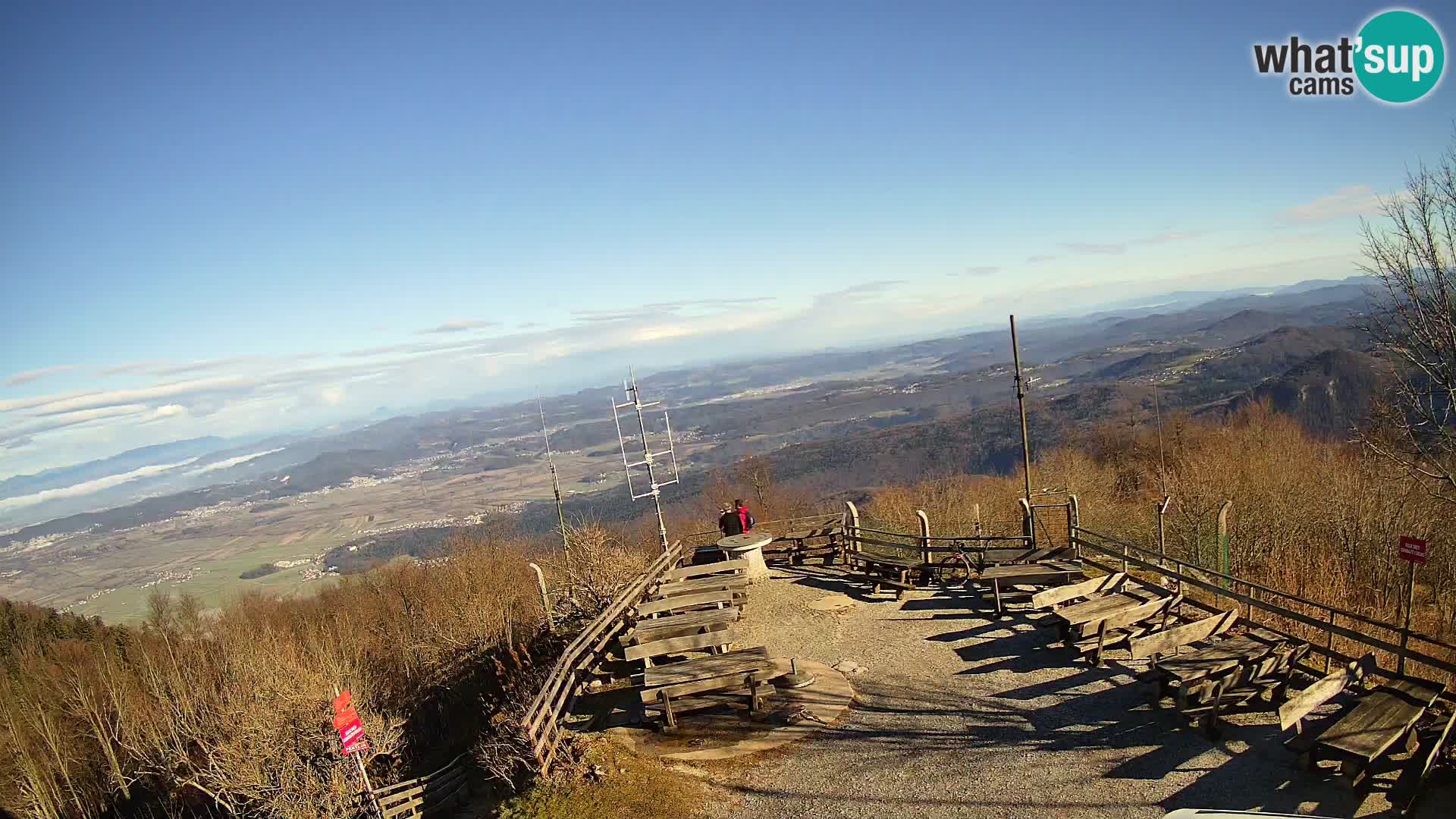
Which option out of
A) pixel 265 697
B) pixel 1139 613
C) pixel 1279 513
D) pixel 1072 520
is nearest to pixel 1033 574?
pixel 1072 520

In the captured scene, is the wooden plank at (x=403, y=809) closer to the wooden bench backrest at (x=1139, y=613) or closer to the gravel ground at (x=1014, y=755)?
the gravel ground at (x=1014, y=755)

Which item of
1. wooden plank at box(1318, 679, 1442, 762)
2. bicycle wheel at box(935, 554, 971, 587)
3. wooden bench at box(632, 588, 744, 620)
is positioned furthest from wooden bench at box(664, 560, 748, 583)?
wooden plank at box(1318, 679, 1442, 762)

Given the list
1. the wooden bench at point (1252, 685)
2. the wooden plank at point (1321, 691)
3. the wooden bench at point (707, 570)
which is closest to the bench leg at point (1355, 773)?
the wooden plank at point (1321, 691)

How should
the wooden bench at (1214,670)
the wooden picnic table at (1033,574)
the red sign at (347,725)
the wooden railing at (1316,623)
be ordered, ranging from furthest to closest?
the wooden picnic table at (1033,574) → the red sign at (347,725) → the wooden bench at (1214,670) → the wooden railing at (1316,623)

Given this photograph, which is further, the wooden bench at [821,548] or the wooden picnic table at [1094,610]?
the wooden bench at [821,548]

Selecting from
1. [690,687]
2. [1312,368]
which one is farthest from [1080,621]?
[1312,368]

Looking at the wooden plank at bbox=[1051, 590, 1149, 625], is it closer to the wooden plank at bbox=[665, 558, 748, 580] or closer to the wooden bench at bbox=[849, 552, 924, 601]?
the wooden bench at bbox=[849, 552, 924, 601]

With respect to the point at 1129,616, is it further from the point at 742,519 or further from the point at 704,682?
the point at 742,519

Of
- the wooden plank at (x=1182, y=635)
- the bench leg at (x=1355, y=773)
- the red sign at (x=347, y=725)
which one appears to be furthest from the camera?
the red sign at (x=347, y=725)
